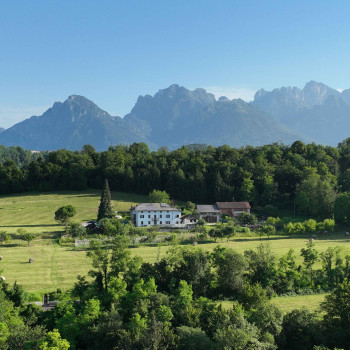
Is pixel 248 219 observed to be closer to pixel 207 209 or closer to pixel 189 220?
pixel 207 209

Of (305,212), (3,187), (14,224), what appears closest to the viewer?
(14,224)

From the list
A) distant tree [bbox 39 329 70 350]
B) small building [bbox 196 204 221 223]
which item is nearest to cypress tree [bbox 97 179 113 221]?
small building [bbox 196 204 221 223]

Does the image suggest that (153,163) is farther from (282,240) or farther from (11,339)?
(11,339)

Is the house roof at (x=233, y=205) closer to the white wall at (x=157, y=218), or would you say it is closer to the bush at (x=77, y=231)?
the white wall at (x=157, y=218)

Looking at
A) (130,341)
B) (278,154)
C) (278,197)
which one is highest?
(278,154)

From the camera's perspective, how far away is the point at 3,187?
7756 centimetres

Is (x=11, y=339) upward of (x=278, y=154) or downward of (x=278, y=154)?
downward

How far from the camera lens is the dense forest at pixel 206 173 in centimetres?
6844

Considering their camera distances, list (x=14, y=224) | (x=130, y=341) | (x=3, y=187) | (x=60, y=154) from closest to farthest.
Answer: (x=130, y=341)
(x=14, y=224)
(x=3, y=187)
(x=60, y=154)

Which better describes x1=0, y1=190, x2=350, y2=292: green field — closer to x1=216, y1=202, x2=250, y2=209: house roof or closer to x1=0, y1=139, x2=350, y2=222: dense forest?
x1=0, y1=139, x2=350, y2=222: dense forest

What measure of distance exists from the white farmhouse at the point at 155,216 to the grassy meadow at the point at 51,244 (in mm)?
8863

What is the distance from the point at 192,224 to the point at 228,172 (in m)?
22.3

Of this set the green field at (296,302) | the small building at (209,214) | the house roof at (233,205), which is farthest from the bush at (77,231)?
the house roof at (233,205)

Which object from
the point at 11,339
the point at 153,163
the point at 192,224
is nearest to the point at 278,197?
the point at 192,224
